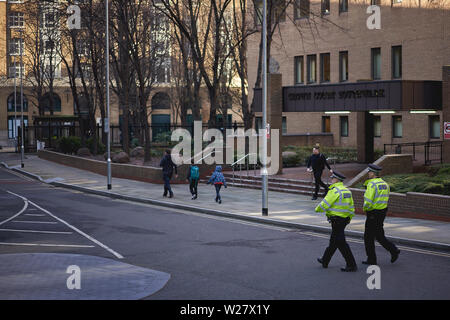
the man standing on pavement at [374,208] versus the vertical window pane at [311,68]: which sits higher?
the vertical window pane at [311,68]

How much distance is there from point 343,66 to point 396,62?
4.77 m

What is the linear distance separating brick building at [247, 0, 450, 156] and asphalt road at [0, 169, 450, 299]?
11.0m

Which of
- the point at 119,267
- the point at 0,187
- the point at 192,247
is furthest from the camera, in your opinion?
the point at 0,187

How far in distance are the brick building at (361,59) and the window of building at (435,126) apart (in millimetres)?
40

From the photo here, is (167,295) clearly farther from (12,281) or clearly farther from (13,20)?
(13,20)

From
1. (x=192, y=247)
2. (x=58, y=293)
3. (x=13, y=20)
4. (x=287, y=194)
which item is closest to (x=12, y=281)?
(x=58, y=293)

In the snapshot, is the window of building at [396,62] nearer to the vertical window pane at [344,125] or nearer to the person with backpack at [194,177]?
the vertical window pane at [344,125]

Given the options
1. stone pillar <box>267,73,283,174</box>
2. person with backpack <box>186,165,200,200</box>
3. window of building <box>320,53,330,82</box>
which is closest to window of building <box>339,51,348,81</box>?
window of building <box>320,53,330,82</box>

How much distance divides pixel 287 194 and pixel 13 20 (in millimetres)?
66181

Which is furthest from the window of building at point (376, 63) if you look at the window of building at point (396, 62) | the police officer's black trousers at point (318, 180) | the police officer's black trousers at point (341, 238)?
the police officer's black trousers at point (341, 238)

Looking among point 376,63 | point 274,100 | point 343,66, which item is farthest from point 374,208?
point 343,66

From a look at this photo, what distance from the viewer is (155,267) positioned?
45.2 ft

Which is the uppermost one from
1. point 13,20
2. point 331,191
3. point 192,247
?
point 13,20

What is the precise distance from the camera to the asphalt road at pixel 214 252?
38.3 feet
